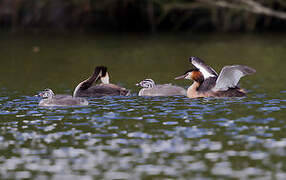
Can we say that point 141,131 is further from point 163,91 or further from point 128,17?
point 128,17

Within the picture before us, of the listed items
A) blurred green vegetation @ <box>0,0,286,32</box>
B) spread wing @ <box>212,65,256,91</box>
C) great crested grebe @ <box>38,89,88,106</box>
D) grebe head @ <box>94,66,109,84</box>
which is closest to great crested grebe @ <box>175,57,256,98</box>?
spread wing @ <box>212,65,256,91</box>

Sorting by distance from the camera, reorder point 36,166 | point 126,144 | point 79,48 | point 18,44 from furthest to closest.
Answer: point 18,44 → point 79,48 → point 126,144 → point 36,166

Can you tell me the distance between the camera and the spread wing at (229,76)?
1306 cm

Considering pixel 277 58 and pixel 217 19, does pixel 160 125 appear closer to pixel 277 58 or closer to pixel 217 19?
pixel 277 58

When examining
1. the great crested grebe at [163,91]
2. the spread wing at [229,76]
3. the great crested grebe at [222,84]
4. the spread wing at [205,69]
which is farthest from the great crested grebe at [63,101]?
the spread wing at [205,69]

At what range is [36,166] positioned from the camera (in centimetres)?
868

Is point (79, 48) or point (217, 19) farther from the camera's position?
point (217, 19)

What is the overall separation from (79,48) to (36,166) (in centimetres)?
1809

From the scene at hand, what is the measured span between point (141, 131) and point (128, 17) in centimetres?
2511

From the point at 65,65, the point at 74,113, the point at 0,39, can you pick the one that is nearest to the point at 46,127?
the point at 74,113

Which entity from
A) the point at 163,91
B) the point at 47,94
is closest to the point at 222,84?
the point at 163,91

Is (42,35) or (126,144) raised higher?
(42,35)

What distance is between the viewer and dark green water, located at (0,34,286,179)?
27.7 ft

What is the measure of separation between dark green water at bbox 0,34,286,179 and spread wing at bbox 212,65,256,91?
37 cm
